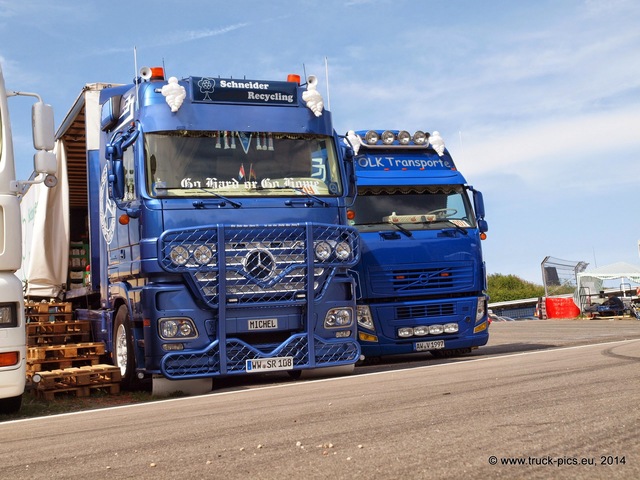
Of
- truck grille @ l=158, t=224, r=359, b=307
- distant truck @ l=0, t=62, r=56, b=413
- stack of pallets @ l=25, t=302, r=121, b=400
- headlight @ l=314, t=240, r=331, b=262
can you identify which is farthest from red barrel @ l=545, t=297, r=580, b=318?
distant truck @ l=0, t=62, r=56, b=413

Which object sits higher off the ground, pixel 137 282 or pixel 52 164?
pixel 52 164

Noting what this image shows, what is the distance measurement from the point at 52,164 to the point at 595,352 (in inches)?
302

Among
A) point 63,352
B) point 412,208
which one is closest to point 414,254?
point 412,208

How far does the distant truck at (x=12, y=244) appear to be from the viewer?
9.02m

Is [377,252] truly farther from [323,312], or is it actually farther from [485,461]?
[485,461]

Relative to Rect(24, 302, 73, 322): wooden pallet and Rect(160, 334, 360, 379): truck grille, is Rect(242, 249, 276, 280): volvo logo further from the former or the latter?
Rect(24, 302, 73, 322): wooden pallet

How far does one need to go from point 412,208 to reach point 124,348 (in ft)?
17.0

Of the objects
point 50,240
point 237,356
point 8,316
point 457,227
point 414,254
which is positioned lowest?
point 237,356

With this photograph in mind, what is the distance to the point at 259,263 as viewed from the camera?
1147 centimetres

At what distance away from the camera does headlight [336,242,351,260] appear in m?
11.9

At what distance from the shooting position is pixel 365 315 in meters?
14.6

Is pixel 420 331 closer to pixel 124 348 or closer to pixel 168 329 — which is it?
pixel 124 348

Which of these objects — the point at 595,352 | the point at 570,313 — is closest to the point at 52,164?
the point at 595,352

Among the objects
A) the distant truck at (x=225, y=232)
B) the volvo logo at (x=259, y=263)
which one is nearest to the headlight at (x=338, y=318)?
the distant truck at (x=225, y=232)
